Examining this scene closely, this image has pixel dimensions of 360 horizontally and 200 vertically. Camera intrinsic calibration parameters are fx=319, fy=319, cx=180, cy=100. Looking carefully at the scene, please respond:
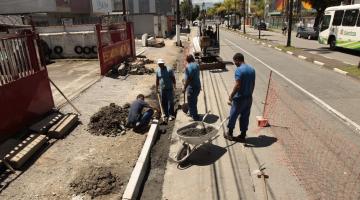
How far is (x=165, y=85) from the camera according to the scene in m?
8.82

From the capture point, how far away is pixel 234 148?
7.12m

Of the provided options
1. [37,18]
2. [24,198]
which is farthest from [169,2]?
[24,198]

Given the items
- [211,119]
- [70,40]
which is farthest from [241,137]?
[70,40]

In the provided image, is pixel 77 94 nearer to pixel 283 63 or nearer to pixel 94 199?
pixel 94 199

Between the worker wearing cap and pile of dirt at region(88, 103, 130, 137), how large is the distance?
123cm

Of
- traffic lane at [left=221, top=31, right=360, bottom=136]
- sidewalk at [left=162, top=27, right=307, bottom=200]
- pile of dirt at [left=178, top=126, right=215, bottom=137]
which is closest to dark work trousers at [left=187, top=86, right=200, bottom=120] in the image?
sidewalk at [left=162, top=27, right=307, bottom=200]

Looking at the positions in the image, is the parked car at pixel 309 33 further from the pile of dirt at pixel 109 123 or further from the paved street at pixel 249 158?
the pile of dirt at pixel 109 123

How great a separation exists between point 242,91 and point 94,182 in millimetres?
3517

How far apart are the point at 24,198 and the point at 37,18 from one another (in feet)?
109

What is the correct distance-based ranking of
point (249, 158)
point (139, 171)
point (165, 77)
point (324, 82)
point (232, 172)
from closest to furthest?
point (139, 171), point (232, 172), point (249, 158), point (165, 77), point (324, 82)

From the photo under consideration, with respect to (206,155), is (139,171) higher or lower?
higher

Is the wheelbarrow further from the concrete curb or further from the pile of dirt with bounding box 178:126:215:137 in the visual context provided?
the concrete curb

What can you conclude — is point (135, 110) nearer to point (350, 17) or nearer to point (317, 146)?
point (317, 146)

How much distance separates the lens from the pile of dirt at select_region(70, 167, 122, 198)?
5.55 metres
